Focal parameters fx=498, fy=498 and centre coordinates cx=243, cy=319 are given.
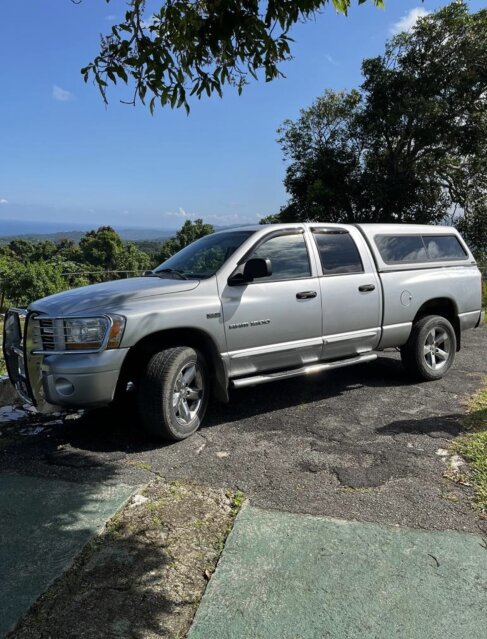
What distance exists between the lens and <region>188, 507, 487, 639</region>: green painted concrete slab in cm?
215

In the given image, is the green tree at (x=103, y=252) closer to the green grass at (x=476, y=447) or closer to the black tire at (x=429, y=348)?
the black tire at (x=429, y=348)

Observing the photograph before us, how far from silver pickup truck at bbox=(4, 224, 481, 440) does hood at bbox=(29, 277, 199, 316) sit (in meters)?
0.02

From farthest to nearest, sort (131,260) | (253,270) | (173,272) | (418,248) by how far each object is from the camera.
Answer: (131,260) < (418,248) < (173,272) < (253,270)

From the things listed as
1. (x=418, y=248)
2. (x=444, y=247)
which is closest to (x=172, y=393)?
(x=418, y=248)

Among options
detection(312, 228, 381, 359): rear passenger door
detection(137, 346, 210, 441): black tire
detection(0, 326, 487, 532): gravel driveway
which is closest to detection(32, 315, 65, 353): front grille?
detection(137, 346, 210, 441): black tire

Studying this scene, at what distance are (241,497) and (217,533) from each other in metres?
0.43

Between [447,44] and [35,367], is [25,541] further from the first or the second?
[447,44]

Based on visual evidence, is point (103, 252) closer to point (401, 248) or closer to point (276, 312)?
point (401, 248)

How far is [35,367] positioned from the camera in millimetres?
3986

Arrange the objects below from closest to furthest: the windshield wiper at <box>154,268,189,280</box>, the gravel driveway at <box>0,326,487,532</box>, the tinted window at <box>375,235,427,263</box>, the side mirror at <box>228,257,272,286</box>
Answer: the gravel driveway at <box>0,326,487,532</box> < the side mirror at <box>228,257,272,286</box> < the windshield wiper at <box>154,268,189,280</box> < the tinted window at <box>375,235,427,263</box>

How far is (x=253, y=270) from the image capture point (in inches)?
176

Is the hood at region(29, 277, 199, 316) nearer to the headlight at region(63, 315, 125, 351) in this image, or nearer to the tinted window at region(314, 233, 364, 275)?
the headlight at region(63, 315, 125, 351)

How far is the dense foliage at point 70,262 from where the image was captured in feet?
58.6

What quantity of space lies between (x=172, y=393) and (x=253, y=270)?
4.27ft
